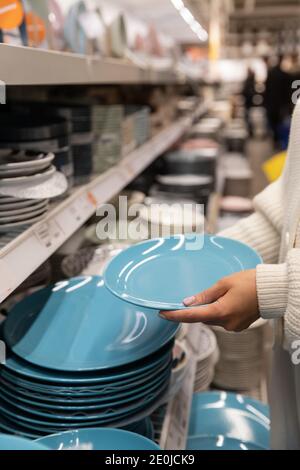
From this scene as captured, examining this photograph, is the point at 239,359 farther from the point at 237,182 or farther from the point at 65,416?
the point at 237,182

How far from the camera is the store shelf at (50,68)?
0.83 metres

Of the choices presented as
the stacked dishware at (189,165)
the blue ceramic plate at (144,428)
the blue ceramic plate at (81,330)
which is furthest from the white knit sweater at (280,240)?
the stacked dishware at (189,165)

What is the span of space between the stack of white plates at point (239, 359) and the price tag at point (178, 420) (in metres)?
1.08

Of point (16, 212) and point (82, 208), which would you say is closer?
point (16, 212)

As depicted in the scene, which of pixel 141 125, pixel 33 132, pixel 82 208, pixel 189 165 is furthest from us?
pixel 189 165

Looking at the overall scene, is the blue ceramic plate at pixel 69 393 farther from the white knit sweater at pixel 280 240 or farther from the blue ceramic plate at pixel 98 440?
the white knit sweater at pixel 280 240

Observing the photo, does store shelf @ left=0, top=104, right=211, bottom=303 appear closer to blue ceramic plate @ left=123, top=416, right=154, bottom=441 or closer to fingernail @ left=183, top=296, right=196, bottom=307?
fingernail @ left=183, top=296, right=196, bottom=307

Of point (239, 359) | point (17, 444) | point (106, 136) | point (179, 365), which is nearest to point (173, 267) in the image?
point (179, 365)

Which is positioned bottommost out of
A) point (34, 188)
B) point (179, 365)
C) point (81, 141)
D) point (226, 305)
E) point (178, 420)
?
point (178, 420)

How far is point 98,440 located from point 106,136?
112 centimetres

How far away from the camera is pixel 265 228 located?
4.27 feet

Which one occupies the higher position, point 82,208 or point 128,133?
point 128,133

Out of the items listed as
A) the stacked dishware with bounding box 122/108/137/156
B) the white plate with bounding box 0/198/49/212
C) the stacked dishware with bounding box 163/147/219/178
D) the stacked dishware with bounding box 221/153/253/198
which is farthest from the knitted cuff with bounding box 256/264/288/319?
the stacked dishware with bounding box 221/153/253/198
